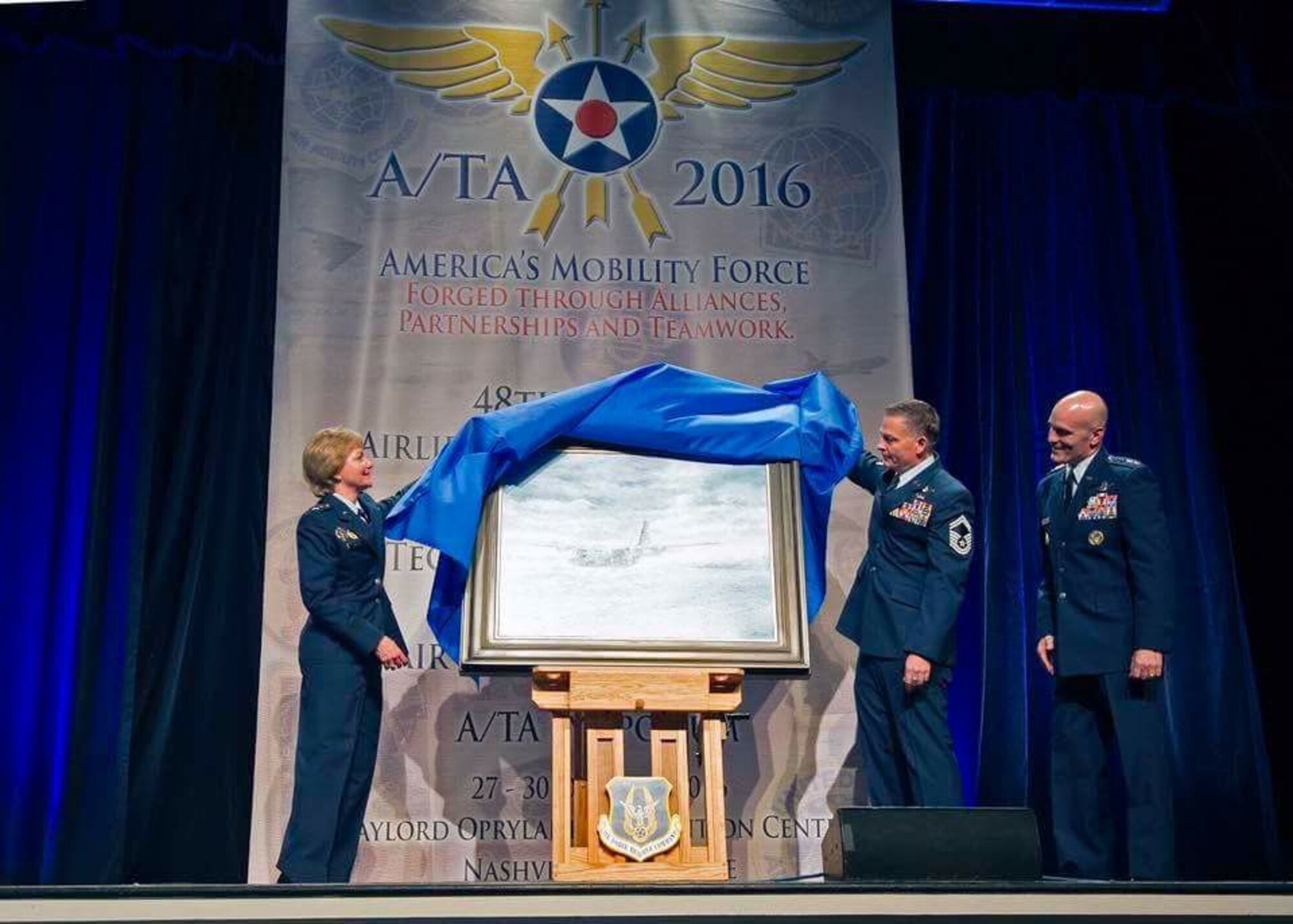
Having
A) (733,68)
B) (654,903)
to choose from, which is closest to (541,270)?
(733,68)

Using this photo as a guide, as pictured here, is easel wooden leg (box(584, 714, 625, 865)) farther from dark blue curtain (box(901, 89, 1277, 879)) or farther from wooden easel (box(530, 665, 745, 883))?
dark blue curtain (box(901, 89, 1277, 879))

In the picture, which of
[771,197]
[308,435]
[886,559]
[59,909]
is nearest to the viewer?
[59,909]

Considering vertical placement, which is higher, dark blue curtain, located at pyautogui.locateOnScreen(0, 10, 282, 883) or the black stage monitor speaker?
dark blue curtain, located at pyautogui.locateOnScreen(0, 10, 282, 883)

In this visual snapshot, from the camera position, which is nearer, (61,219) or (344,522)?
(344,522)

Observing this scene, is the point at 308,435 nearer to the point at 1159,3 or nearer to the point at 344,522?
the point at 344,522

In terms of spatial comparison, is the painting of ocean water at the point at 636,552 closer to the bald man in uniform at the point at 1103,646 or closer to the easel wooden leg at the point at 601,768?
the easel wooden leg at the point at 601,768

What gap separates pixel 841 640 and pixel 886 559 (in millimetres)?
976

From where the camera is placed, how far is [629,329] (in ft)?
17.7

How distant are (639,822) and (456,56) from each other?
10.3ft

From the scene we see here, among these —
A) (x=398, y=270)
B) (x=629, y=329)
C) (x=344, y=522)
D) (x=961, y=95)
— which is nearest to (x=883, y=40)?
(x=961, y=95)

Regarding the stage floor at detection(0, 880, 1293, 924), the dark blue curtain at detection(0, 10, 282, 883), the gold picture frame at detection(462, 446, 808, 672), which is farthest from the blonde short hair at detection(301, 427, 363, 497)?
the stage floor at detection(0, 880, 1293, 924)

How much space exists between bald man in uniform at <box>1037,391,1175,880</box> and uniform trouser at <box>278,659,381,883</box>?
1.89 meters

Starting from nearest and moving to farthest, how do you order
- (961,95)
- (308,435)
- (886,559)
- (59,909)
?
(59,909) < (886,559) < (308,435) < (961,95)

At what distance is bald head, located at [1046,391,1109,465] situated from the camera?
4.23 m
